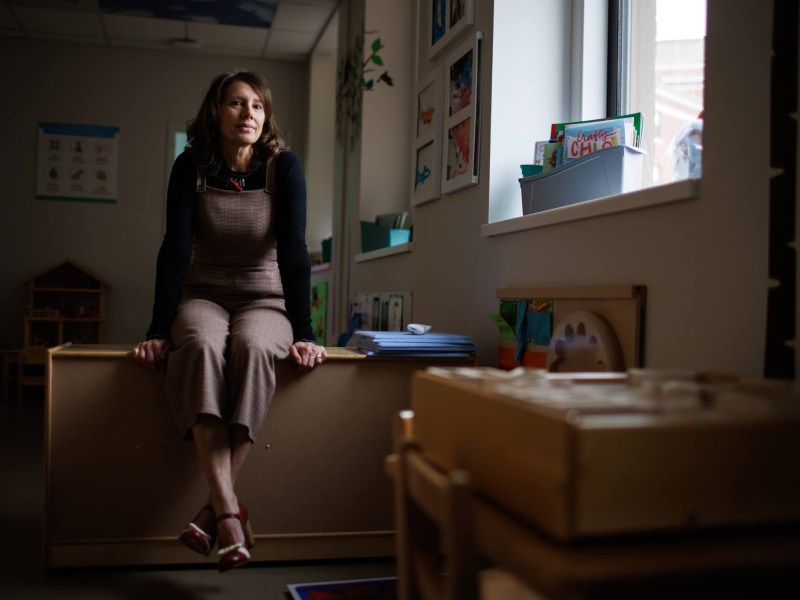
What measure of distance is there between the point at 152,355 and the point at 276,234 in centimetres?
47

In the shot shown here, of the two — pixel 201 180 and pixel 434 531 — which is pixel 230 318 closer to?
pixel 201 180

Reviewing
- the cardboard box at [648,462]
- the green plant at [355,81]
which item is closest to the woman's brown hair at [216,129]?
the cardboard box at [648,462]

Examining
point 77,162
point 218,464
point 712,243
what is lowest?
point 218,464

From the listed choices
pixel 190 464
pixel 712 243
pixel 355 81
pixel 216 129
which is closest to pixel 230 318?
pixel 190 464

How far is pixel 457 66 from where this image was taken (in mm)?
2492

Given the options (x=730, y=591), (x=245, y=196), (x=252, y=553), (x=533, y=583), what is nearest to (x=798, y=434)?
(x=730, y=591)

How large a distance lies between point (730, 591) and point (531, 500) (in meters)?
0.21

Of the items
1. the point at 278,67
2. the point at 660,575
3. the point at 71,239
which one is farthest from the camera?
the point at 278,67

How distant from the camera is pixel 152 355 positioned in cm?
181

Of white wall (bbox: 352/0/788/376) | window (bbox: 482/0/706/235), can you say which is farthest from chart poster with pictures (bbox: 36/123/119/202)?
white wall (bbox: 352/0/788/376)

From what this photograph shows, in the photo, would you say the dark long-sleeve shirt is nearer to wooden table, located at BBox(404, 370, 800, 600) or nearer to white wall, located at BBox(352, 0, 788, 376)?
white wall, located at BBox(352, 0, 788, 376)

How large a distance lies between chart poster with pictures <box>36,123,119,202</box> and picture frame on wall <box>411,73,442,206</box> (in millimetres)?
3306

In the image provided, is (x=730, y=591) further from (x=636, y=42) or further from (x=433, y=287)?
(x=433, y=287)

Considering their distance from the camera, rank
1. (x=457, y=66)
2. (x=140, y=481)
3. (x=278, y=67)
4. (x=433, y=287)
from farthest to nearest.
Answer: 1. (x=278, y=67)
2. (x=433, y=287)
3. (x=457, y=66)
4. (x=140, y=481)
